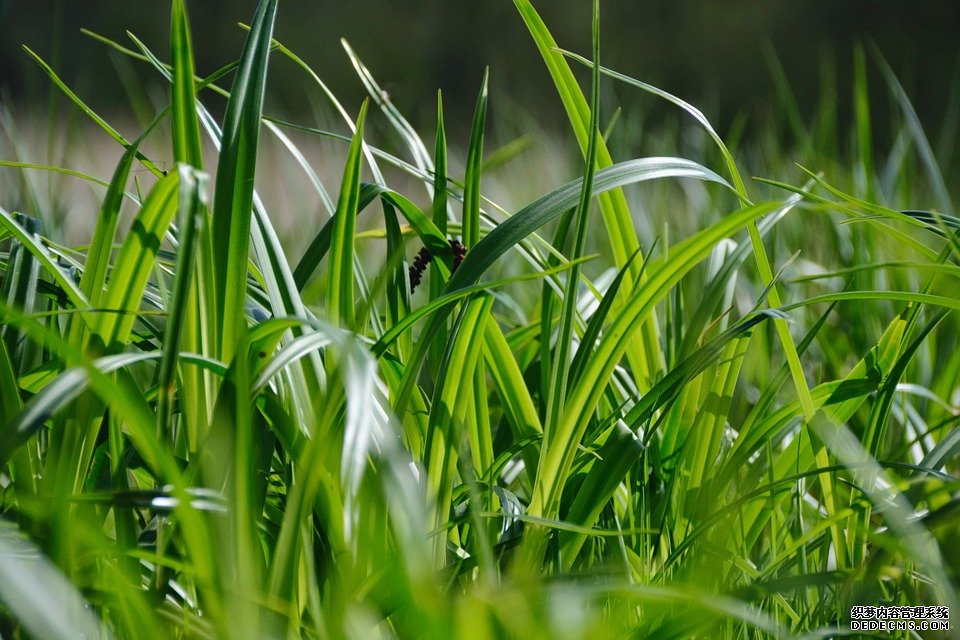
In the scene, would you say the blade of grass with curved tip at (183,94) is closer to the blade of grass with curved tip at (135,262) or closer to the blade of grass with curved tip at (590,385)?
the blade of grass with curved tip at (135,262)

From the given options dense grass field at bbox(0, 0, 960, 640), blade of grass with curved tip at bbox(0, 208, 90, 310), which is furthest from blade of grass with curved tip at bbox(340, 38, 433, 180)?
blade of grass with curved tip at bbox(0, 208, 90, 310)

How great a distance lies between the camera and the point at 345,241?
46 centimetres

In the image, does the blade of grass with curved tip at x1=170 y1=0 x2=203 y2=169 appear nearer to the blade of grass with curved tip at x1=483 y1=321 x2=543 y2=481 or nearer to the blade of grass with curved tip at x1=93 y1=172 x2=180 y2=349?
the blade of grass with curved tip at x1=93 y1=172 x2=180 y2=349

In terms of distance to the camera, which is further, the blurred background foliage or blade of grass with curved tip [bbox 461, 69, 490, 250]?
the blurred background foliage

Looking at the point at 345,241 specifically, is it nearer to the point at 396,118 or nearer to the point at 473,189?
the point at 473,189

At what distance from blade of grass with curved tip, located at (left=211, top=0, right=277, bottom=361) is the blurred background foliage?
7.53ft

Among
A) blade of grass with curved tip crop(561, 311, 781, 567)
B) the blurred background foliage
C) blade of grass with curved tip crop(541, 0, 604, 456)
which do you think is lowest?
blade of grass with curved tip crop(561, 311, 781, 567)

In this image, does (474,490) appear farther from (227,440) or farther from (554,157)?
(554,157)

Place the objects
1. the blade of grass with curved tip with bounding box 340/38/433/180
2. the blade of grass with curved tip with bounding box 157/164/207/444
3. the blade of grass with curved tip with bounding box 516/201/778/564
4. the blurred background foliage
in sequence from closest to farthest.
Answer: the blade of grass with curved tip with bounding box 157/164/207/444
the blade of grass with curved tip with bounding box 516/201/778/564
the blade of grass with curved tip with bounding box 340/38/433/180
the blurred background foliage

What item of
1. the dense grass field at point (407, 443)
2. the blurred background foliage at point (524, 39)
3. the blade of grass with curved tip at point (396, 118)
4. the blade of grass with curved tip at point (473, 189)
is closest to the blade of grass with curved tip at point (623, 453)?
the dense grass field at point (407, 443)

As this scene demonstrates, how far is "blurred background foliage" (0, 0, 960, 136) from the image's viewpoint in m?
2.80

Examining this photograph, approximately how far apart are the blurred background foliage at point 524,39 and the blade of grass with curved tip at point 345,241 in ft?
7.44

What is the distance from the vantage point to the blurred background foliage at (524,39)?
2.80m

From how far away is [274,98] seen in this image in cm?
251
